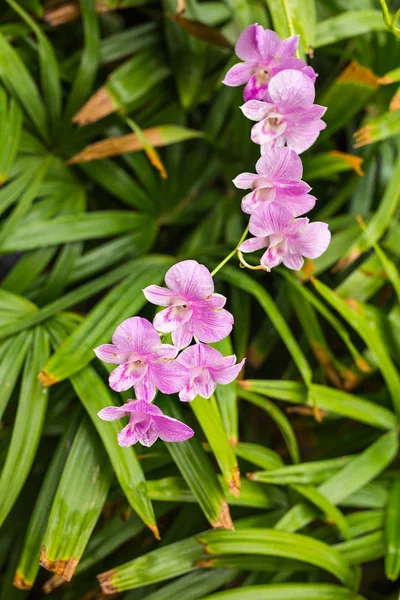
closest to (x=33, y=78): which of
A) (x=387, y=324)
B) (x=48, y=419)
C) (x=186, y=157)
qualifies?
(x=186, y=157)

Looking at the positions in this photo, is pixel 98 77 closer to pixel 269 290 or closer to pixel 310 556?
pixel 269 290

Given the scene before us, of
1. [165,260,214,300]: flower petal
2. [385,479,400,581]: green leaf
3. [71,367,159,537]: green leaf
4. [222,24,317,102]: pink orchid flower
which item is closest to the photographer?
[165,260,214,300]: flower petal

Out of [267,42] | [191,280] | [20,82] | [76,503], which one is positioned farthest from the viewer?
[20,82]

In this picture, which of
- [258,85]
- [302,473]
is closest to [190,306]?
[258,85]

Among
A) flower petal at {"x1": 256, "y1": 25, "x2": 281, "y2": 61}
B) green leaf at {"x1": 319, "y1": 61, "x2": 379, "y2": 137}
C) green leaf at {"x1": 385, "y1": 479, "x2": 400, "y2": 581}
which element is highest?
flower petal at {"x1": 256, "y1": 25, "x2": 281, "y2": 61}

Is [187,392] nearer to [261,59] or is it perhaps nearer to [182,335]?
[182,335]

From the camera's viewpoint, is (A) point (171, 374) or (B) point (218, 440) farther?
Result: (B) point (218, 440)

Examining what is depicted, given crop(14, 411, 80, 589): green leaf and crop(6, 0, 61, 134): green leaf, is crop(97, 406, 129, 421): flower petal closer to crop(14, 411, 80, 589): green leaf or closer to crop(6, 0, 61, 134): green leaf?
crop(14, 411, 80, 589): green leaf

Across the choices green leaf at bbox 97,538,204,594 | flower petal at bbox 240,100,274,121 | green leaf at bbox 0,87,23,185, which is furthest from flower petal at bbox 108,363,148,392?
green leaf at bbox 0,87,23,185
